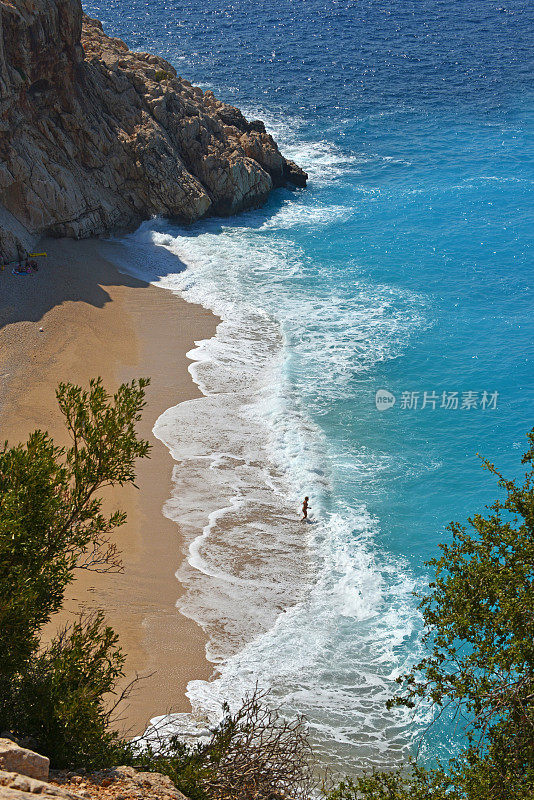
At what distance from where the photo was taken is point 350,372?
33562mm

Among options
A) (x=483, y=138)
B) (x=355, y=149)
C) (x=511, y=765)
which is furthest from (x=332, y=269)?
(x=511, y=765)

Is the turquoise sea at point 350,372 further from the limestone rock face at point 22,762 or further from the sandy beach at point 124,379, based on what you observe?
the limestone rock face at point 22,762

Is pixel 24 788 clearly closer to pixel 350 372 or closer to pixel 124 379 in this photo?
pixel 124 379

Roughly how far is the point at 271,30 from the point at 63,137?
52397 millimetres

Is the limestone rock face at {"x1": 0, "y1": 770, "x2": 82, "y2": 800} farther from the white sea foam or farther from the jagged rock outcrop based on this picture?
the jagged rock outcrop

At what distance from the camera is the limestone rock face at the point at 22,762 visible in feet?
32.9

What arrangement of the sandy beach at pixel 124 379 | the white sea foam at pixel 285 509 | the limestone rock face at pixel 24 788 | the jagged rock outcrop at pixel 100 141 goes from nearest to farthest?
the limestone rock face at pixel 24 788, the white sea foam at pixel 285 509, the sandy beach at pixel 124 379, the jagged rock outcrop at pixel 100 141

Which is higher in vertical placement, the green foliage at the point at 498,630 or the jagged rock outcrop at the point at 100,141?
the jagged rock outcrop at the point at 100,141

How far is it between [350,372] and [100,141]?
2229 centimetres

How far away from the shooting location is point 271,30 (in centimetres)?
8369

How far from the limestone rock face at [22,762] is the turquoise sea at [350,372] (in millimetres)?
8005

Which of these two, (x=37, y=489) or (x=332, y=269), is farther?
(x=332, y=269)

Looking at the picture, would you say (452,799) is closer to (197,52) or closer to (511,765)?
(511,765)

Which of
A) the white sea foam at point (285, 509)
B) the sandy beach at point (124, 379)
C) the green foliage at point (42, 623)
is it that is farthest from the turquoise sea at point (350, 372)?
the green foliage at point (42, 623)
